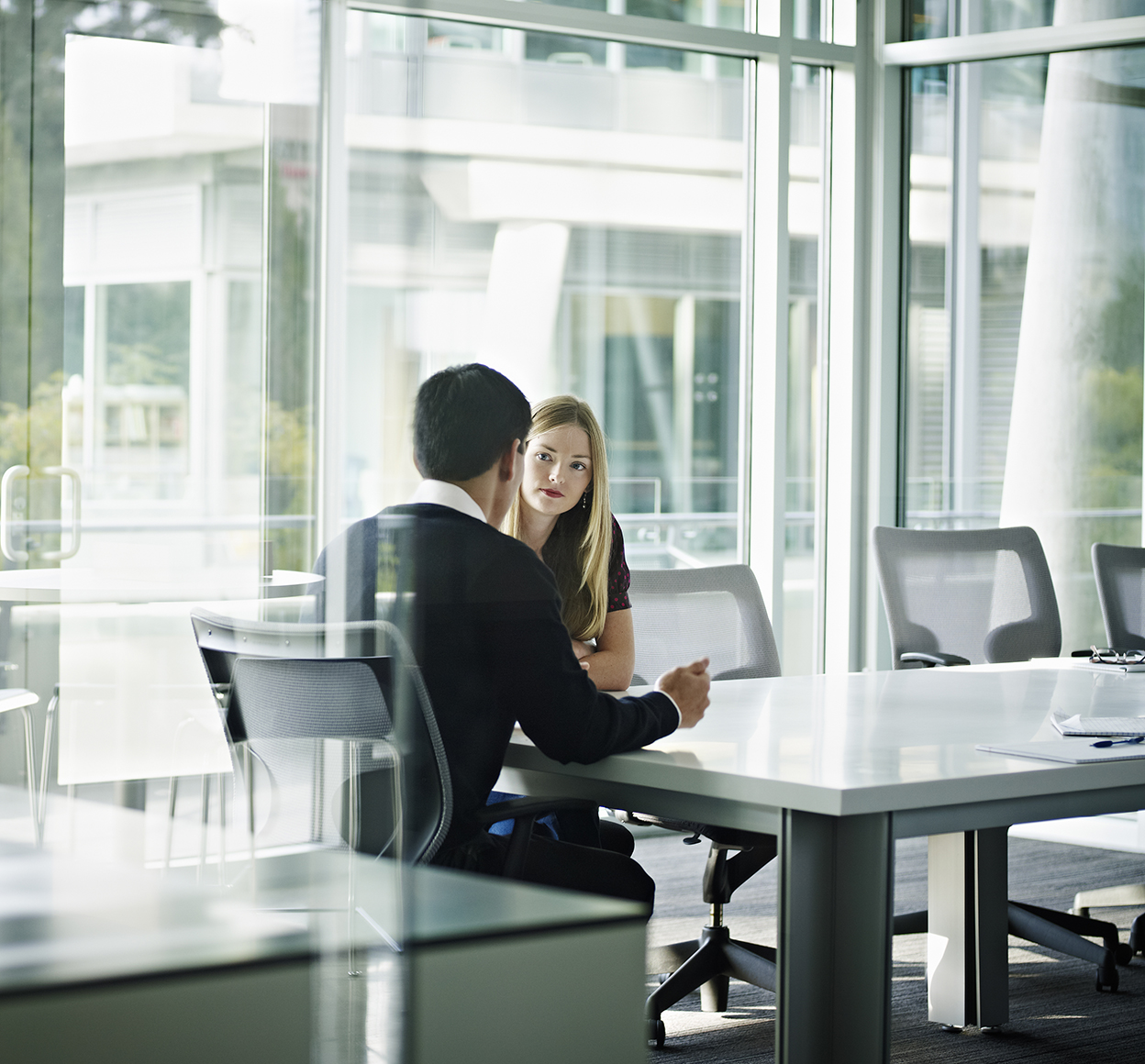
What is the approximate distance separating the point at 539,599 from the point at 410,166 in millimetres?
915

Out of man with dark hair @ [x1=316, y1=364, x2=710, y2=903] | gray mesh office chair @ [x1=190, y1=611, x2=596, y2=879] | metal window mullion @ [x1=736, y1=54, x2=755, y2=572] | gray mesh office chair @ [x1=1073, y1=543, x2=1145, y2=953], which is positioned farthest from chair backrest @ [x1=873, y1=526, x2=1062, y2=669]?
gray mesh office chair @ [x1=190, y1=611, x2=596, y2=879]

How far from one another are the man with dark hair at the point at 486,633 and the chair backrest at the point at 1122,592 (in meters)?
2.38

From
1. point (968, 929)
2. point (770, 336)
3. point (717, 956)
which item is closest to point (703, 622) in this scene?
point (717, 956)

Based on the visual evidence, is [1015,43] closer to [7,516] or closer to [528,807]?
[528,807]

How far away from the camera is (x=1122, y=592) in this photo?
13.1 ft

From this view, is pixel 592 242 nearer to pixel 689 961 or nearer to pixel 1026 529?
pixel 1026 529

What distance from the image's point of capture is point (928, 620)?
3836 mm

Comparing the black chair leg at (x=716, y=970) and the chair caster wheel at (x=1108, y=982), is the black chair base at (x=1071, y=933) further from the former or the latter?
the black chair leg at (x=716, y=970)

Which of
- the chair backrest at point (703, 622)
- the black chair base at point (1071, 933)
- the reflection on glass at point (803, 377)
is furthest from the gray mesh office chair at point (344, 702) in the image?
the reflection on glass at point (803, 377)

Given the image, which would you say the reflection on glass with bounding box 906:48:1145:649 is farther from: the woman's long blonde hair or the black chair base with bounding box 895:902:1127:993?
the woman's long blonde hair

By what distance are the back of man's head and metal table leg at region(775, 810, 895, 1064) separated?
613 mm

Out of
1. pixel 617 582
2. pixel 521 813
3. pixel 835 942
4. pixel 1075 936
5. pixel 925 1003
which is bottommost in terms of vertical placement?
pixel 925 1003

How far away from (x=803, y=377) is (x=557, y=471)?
2.24 metres

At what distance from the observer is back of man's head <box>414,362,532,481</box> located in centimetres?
102
